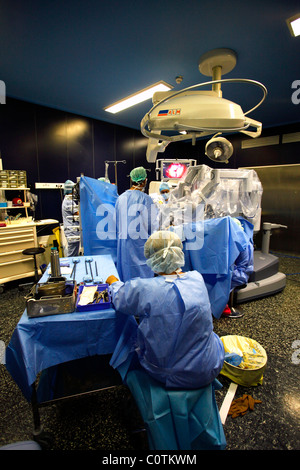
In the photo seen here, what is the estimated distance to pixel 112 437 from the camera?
54.5 inches

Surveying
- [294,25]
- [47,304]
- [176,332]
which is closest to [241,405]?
[176,332]

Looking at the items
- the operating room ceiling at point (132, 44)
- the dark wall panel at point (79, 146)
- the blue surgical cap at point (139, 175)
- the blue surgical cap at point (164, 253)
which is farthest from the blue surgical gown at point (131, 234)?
the dark wall panel at point (79, 146)

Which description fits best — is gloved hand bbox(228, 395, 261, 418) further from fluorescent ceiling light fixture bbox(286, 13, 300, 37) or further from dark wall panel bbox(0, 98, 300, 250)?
dark wall panel bbox(0, 98, 300, 250)

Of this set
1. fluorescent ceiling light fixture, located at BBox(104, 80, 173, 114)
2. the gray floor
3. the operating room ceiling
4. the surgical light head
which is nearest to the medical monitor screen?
fluorescent ceiling light fixture, located at BBox(104, 80, 173, 114)

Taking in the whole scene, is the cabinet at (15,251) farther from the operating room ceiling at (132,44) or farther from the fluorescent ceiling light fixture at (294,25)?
the fluorescent ceiling light fixture at (294,25)

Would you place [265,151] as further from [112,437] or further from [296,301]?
[112,437]

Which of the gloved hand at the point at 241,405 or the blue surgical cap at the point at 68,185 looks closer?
the gloved hand at the point at 241,405

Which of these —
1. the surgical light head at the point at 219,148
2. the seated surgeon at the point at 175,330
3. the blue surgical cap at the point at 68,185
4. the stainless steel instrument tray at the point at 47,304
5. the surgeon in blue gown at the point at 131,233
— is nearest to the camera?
the seated surgeon at the point at 175,330

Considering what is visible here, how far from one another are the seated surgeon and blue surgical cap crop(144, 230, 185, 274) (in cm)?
13

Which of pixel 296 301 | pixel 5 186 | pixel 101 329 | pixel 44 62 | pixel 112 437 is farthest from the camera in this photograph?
pixel 5 186

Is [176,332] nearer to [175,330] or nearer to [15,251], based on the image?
[175,330]

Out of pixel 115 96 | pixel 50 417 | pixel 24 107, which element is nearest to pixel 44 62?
pixel 115 96

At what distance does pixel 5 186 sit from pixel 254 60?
12.0 feet

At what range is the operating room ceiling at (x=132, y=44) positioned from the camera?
6.18 feet
